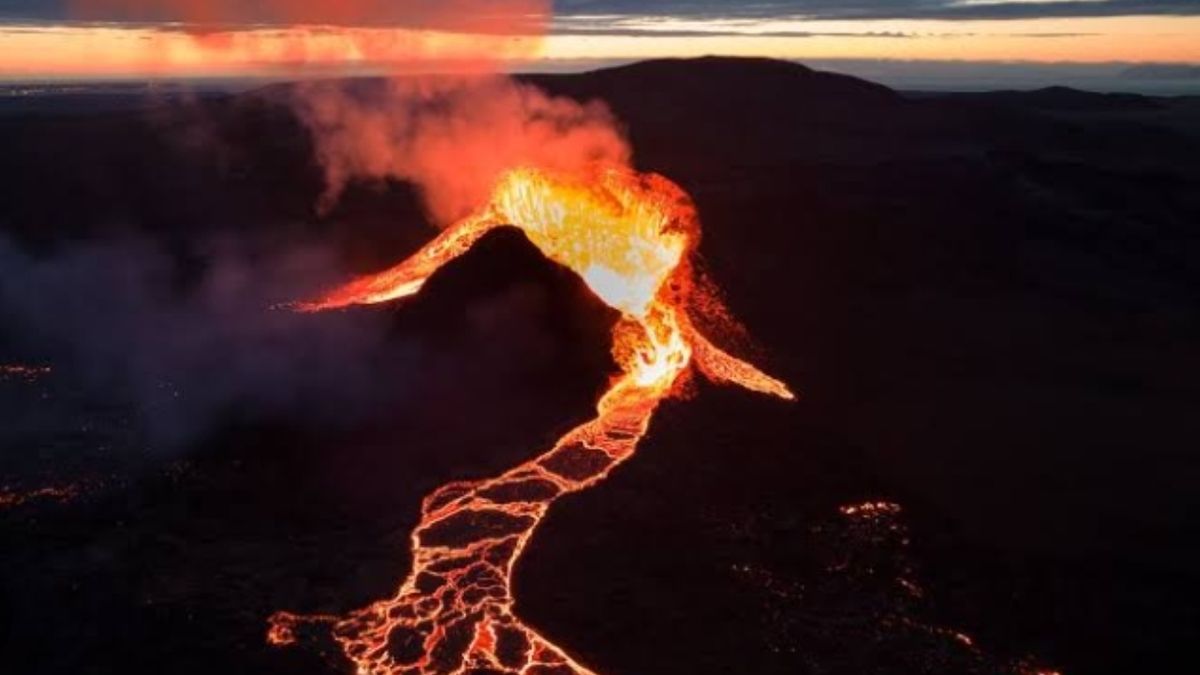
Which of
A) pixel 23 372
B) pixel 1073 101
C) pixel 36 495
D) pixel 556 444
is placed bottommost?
pixel 1073 101

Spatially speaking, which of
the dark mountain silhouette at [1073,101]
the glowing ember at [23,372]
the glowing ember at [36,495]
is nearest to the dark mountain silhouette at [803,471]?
the glowing ember at [36,495]

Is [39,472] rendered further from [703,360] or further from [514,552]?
[703,360]

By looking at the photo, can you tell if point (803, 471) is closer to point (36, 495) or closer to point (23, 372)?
point (36, 495)

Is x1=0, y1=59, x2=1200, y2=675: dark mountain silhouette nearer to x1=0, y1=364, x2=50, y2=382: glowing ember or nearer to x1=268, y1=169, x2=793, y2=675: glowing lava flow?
x1=268, y1=169, x2=793, y2=675: glowing lava flow

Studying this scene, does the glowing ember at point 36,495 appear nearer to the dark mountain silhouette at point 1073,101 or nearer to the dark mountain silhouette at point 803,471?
the dark mountain silhouette at point 803,471

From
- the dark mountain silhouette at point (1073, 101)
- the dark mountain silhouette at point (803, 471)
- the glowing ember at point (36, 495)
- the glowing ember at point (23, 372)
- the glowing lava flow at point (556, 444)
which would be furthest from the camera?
the dark mountain silhouette at point (1073, 101)

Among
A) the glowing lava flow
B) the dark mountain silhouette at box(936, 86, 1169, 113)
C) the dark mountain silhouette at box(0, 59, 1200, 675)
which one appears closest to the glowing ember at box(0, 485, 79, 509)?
the dark mountain silhouette at box(0, 59, 1200, 675)

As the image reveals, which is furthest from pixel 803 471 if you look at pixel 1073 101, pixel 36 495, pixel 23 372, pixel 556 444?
pixel 1073 101
